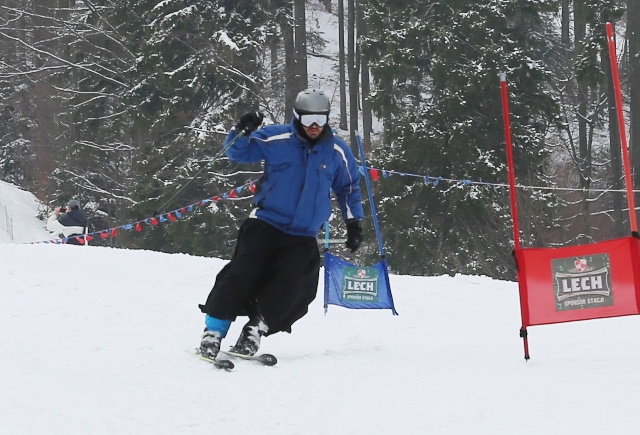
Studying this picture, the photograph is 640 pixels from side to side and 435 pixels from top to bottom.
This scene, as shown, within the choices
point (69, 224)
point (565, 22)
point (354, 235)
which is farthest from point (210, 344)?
point (565, 22)

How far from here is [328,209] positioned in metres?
6.17

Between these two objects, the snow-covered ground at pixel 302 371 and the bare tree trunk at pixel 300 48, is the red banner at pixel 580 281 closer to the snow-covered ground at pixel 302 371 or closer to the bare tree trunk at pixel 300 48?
the snow-covered ground at pixel 302 371

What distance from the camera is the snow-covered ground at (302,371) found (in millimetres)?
4383

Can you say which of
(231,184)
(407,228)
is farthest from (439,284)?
(231,184)

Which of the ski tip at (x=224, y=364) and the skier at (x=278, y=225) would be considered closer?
the ski tip at (x=224, y=364)

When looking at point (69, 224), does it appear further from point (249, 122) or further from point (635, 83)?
point (635, 83)

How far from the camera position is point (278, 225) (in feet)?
20.1

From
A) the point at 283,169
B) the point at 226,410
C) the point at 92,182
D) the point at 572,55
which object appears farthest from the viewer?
the point at 92,182

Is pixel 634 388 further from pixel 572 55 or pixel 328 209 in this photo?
pixel 572 55

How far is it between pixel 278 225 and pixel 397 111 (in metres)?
18.8

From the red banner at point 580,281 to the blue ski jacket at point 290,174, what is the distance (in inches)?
50.0

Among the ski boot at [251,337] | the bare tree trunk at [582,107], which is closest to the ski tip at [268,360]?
the ski boot at [251,337]

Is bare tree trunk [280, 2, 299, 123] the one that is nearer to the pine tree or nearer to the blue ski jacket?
the pine tree

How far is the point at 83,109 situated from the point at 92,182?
3.11 m
